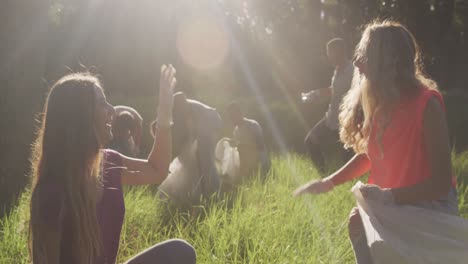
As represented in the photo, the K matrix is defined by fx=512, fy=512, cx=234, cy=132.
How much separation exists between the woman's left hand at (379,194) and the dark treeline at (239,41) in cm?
1062

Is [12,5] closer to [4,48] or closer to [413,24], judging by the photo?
[4,48]

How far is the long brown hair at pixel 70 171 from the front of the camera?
1.61 m

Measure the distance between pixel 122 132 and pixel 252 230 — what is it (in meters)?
1.49

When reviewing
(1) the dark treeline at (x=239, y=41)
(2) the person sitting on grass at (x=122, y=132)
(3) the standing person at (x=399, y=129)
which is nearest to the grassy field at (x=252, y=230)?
(2) the person sitting on grass at (x=122, y=132)

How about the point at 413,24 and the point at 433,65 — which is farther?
the point at 433,65

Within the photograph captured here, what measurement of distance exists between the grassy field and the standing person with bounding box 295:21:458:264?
1059 millimetres

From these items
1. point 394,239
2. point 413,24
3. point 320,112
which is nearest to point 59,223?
point 394,239

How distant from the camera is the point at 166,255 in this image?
2096 millimetres

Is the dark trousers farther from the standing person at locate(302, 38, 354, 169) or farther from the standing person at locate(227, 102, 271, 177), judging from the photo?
the standing person at locate(302, 38, 354, 169)

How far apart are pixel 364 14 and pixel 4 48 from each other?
13323 millimetres

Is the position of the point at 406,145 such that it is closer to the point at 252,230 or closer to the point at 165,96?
the point at 165,96

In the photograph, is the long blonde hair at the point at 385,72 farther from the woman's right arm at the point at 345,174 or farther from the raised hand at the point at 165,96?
the raised hand at the point at 165,96

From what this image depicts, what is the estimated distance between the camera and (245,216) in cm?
364

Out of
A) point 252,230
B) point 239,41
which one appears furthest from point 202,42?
point 252,230
